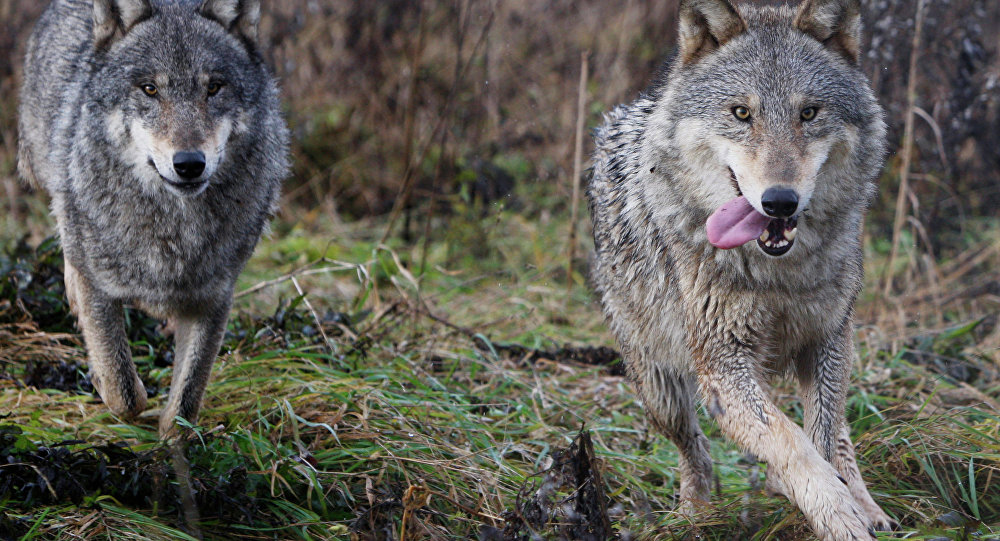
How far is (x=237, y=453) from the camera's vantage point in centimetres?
372

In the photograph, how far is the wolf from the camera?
3.98 meters

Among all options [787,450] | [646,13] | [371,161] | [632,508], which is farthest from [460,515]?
[646,13]

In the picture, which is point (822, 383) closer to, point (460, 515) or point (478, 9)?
point (460, 515)

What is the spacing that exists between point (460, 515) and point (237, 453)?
96cm

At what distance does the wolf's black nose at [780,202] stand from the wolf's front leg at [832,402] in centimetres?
81

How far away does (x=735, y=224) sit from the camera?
3.37 metres

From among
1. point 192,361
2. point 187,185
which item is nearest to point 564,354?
point 192,361

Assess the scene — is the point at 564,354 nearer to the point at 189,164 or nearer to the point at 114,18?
the point at 189,164

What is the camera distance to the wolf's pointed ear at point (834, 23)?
3570 millimetres

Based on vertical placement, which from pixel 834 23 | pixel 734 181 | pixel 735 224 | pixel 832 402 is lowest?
pixel 832 402

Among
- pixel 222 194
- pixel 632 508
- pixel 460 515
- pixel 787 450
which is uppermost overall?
pixel 222 194

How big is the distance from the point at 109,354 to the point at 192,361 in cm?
40

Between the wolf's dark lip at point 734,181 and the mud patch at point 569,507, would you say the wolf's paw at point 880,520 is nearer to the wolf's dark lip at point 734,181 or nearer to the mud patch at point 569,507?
the mud patch at point 569,507

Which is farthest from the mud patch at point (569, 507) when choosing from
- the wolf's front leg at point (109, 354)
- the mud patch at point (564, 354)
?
the mud patch at point (564, 354)
